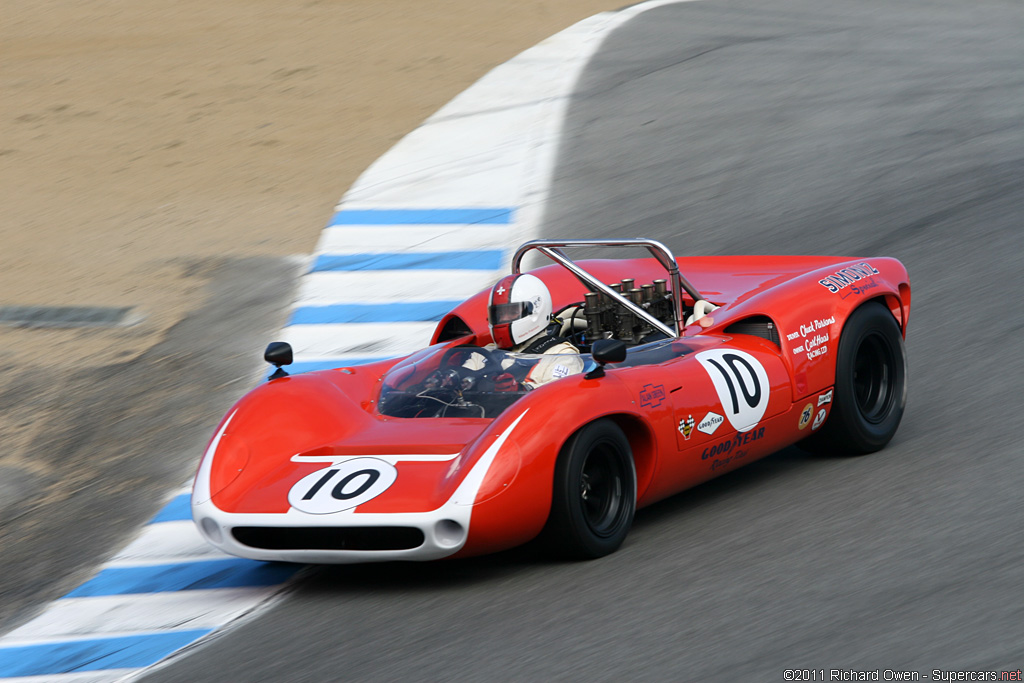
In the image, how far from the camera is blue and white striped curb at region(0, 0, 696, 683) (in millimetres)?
4891

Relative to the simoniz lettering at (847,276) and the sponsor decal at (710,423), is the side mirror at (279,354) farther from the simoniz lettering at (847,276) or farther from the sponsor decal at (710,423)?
the simoniz lettering at (847,276)

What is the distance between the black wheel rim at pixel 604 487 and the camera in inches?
195

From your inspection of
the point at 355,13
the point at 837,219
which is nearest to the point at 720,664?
the point at 837,219

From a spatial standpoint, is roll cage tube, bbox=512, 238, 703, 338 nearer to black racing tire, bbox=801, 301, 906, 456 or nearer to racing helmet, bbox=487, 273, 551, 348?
racing helmet, bbox=487, 273, 551, 348

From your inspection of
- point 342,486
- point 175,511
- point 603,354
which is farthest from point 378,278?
point 342,486

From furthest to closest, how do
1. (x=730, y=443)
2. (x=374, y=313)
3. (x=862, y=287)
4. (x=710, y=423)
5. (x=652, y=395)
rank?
1. (x=374, y=313)
2. (x=862, y=287)
3. (x=730, y=443)
4. (x=710, y=423)
5. (x=652, y=395)

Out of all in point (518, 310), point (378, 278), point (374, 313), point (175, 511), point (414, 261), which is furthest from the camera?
point (414, 261)

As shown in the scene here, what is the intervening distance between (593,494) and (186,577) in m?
1.74

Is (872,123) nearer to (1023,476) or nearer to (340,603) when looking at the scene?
(1023,476)

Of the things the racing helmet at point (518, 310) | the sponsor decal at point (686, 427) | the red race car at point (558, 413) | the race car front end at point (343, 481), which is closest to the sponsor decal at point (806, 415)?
the red race car at point (558, 413)

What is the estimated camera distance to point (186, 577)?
17.9ft

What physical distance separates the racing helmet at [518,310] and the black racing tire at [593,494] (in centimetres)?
87

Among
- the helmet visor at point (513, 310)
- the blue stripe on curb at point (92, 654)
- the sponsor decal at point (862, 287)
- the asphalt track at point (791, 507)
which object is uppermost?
the helmet visor at point (513, 310)

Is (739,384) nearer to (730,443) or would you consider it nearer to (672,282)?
(730,443)
